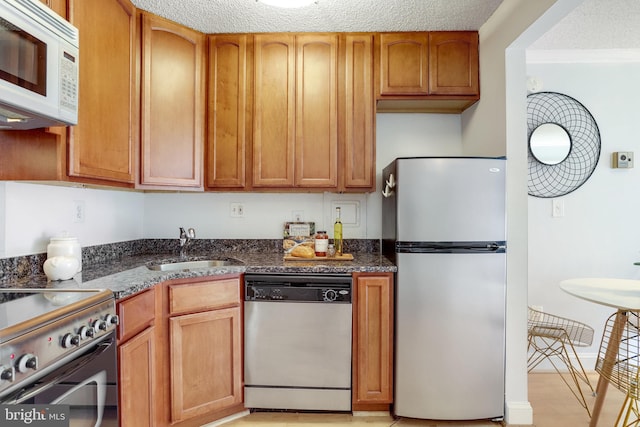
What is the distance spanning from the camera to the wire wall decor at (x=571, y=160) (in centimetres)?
269

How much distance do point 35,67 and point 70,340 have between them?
2.86 feet

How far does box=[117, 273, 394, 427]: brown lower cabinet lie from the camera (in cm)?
161

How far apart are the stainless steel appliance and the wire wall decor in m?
2.78

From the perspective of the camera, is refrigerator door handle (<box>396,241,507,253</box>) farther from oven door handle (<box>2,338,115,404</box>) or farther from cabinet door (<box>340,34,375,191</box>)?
oven door handle (<box>2,338,115,404</box>)

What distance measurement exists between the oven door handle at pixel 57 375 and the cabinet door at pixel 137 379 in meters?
0.19

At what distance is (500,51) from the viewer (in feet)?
6.88

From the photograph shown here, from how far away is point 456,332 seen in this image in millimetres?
1978

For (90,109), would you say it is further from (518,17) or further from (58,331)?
(518,17)

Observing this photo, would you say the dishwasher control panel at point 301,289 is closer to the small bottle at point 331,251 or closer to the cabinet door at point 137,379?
the small bottle at point 331,251

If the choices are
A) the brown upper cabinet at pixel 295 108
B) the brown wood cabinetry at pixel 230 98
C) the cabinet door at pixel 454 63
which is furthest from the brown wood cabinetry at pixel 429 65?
the brown wood cabinetry at pixel 230 98

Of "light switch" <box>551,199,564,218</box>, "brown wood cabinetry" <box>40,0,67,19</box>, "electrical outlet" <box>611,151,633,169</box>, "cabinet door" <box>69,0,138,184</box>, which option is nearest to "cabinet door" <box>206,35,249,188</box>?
"cabinet door" <box>69,0,138,184</box>

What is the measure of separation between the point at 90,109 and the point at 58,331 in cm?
102

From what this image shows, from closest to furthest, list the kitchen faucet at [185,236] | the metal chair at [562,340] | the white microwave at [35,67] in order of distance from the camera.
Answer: the white microwave at [35,67]
the metal chair at [562,340]
the kitchen faucet at [185,236]

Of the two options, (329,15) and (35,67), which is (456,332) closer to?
(329,15)
